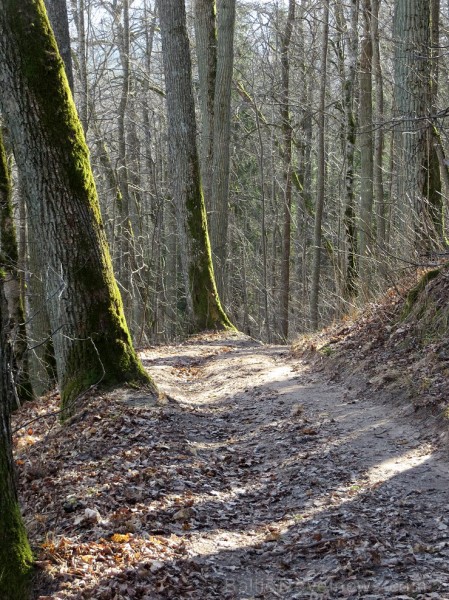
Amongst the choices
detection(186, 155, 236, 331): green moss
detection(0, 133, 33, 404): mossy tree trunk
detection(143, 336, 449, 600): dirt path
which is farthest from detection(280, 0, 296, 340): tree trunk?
detection(143, 336, 449, 600): dirt path

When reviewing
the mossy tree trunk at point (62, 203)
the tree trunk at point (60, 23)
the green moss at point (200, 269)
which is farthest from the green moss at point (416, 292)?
the tree trunk at point (60, 23)

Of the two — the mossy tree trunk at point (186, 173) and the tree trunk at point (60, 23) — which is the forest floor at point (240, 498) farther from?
the tree trunk at point (60, 23)

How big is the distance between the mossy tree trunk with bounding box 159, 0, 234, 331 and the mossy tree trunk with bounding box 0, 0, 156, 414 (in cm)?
637

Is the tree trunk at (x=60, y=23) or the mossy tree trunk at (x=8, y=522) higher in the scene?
the tree trunk at (x=60, y=23)

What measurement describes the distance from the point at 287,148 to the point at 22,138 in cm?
1430

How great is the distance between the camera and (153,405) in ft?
24.1

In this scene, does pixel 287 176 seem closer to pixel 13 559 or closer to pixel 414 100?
pixel 414 100

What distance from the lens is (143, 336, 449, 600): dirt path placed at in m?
4.05

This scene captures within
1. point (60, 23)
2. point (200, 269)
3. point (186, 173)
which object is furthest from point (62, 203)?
point (200, 269)

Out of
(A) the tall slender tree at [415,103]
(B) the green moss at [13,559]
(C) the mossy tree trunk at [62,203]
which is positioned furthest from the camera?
(A) the tall slender tree at [415,103]

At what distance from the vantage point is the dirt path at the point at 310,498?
4051 millimetres

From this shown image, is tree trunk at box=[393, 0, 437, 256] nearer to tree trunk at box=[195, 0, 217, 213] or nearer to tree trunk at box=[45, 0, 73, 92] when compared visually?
tree trunk at box=[45, 0, 73, 92]

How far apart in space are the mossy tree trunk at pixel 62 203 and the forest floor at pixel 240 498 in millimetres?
505

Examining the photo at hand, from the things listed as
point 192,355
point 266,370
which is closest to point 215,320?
point 192,355
